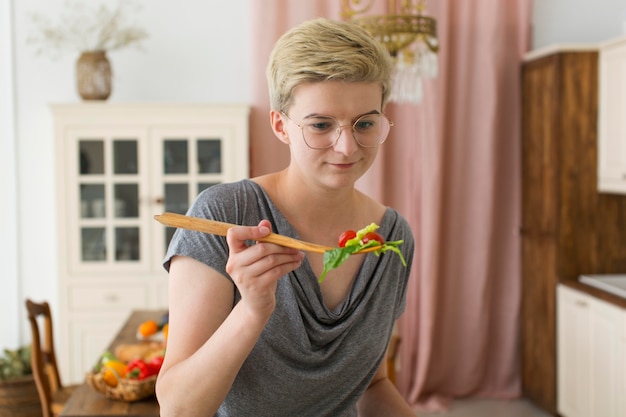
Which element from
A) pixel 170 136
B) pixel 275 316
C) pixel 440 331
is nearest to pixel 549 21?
pixel 440 331

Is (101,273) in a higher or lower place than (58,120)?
lower

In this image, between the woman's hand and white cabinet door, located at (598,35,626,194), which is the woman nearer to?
the woman's hand

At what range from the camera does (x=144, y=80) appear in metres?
4.36

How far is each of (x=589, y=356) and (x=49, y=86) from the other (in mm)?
3092

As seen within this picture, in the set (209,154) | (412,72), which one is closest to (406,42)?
(412,72)

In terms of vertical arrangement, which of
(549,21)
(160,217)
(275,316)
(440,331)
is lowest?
(440,331)

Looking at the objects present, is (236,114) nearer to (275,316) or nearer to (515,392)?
(515,392)

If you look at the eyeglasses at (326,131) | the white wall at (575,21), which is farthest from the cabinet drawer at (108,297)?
the eyeglasses at (326,131)

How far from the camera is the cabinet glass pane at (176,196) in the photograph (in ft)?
13.4

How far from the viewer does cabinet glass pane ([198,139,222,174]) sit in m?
4.08

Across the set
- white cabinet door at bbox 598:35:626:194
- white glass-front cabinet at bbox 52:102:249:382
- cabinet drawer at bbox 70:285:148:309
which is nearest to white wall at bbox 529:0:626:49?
white cabinet door at bbox 598:35:626:194

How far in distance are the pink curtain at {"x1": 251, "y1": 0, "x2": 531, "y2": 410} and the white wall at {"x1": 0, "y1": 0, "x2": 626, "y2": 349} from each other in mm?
207

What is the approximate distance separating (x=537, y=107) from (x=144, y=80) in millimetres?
2123

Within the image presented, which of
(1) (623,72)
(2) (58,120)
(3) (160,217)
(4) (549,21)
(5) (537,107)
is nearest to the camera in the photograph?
(3) (160,217)
